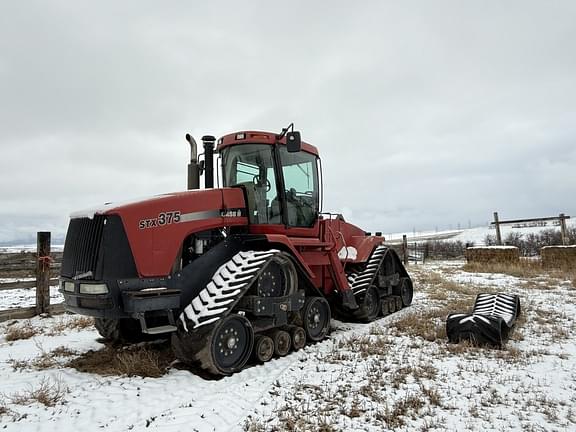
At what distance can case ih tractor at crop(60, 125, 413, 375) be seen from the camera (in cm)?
491

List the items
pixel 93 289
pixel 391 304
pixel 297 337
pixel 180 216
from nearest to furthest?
1. pixel 93 289
2. pixel 180 216
3. pixel 297 337
4. pixel 391 304

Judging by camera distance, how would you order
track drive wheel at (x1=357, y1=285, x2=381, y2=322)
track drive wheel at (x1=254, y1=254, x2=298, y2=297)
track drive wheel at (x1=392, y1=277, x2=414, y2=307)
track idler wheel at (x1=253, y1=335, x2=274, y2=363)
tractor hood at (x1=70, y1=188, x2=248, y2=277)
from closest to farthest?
tractor hood at (x1=70, y1=188, x2=248, y2=277), track idler wheel at (x1=253, y1=335, x2=274, y2=363), track drive wheel at (x1=254, y1=254, x2=298, y2=297), track drive wheel at (x1=357, y1=285, x2=381, y2=322), track drive wheel at (x1=392, y1=277, x2=414, y2=307)

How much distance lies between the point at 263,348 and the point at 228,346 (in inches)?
26.0

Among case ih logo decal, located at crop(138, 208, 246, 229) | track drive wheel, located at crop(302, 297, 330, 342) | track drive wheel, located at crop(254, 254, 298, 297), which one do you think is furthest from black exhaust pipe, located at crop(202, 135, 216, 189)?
track drive wheel, located at crop(302, 297, 330, 342)

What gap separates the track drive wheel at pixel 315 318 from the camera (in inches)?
268

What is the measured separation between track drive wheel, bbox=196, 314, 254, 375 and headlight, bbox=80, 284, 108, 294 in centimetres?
132

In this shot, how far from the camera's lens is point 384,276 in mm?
9797

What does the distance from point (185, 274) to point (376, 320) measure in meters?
5.09

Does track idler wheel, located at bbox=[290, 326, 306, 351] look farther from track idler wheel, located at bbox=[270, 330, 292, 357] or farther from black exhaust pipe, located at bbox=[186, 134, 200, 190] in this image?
black exhaust pipe, located at bbox=[186, 134, 200, 190]

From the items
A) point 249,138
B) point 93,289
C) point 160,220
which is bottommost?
point 93,289

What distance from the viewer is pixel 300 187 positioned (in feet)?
25.0

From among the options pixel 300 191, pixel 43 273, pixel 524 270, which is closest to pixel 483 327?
pixel 300 191

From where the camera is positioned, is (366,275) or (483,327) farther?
(366,275)

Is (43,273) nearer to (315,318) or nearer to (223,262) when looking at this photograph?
(223,262)
